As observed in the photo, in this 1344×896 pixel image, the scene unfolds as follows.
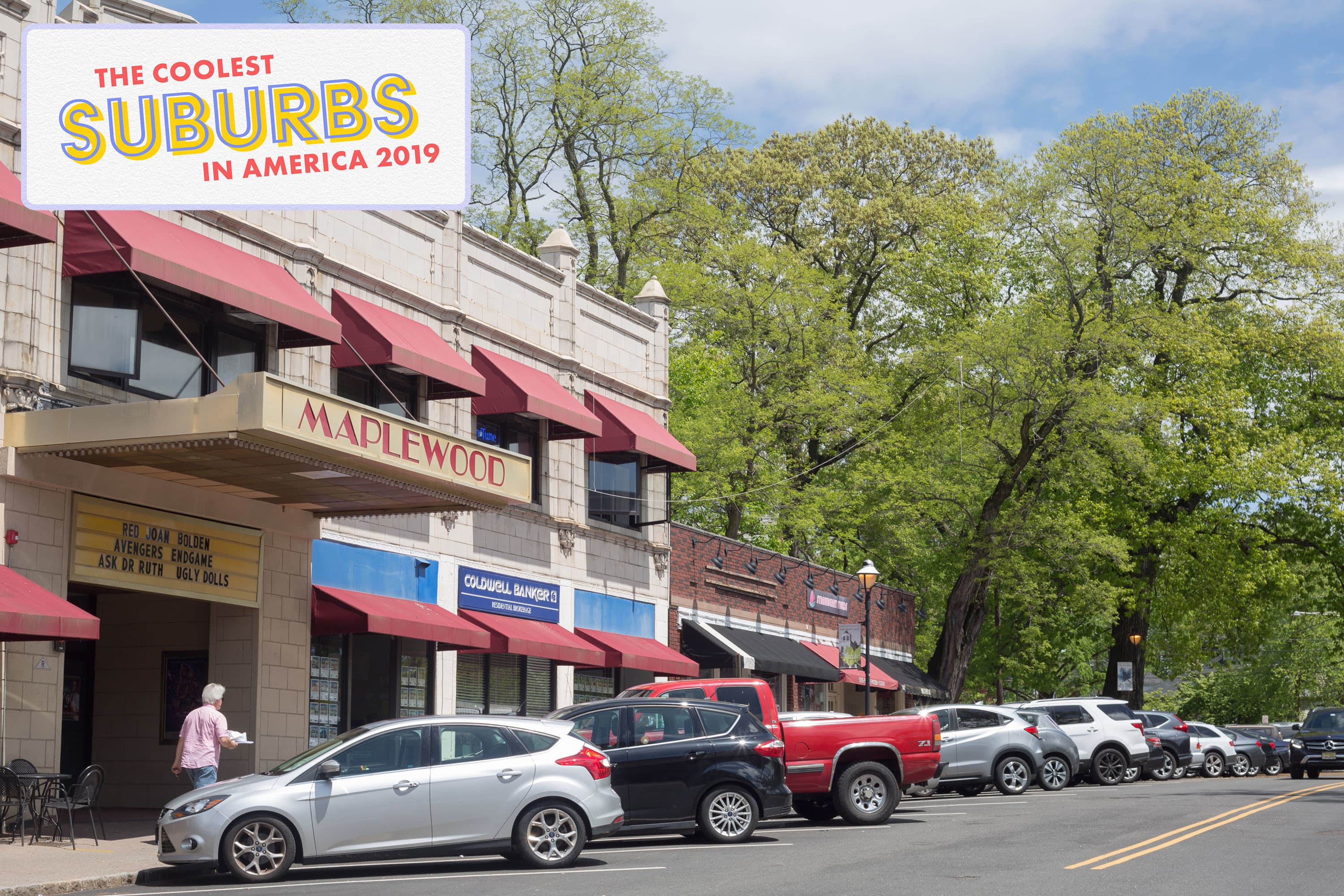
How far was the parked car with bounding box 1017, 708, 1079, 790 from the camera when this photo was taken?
2744 centimetres

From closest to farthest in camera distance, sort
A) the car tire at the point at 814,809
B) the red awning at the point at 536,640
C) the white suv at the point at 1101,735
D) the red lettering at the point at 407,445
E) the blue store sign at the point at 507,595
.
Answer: the red lettering at the point at 407,445 → the car tire at the point at 814,809 → the red awning at the point at 536,640 → the blue store sign at the point at 507,595 → the white suv at the point at 1101,735

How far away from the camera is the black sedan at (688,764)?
16188mm

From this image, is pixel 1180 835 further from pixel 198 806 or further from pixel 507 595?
pixel 507 595

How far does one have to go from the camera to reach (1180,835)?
57.1 feet

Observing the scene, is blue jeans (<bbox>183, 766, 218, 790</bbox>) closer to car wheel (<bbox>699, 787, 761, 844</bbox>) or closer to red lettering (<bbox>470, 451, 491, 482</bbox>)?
car wheel (<bbox>699, 787, 761, 844</bbox>)

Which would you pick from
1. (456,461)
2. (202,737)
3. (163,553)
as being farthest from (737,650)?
(202,737)

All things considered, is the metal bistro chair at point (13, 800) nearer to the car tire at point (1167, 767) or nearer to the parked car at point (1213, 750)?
the car tire at point (1167, 767)

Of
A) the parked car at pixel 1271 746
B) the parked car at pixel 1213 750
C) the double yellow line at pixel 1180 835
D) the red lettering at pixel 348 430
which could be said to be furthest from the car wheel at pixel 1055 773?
the red lettering at pixel 348 430

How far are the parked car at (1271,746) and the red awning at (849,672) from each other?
10233 mm

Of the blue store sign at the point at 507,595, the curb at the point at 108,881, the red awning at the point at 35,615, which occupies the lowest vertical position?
the curb at the point at 108,881

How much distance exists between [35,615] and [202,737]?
2.23m

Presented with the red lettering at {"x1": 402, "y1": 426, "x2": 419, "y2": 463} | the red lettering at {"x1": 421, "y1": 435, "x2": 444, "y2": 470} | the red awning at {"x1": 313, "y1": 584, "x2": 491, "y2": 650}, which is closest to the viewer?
the red lettering at {"x1": 402, "y1": 426, "x2": 419, "y2": 463}

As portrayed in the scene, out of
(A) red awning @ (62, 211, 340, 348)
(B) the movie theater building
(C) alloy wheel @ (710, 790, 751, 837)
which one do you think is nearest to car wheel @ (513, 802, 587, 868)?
(C) alloy wheel @ (710, 790, 751, 837)

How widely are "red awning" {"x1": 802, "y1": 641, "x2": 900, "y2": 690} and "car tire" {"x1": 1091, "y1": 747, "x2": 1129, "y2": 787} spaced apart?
7.26 metres
